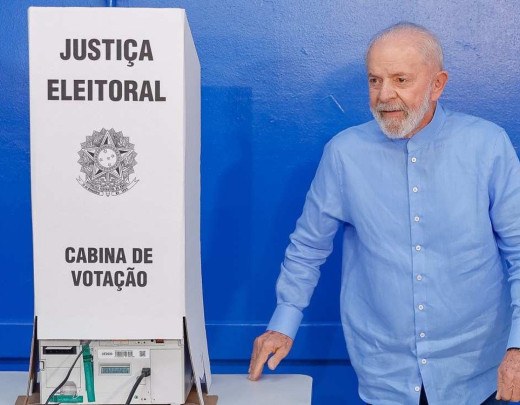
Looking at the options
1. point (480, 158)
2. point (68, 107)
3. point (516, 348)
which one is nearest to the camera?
point (68, 107)

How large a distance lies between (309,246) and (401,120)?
380 mm

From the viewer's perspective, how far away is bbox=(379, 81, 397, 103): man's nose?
180 centimetres

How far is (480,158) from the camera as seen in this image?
1.83m

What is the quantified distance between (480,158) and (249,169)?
29.1 inches

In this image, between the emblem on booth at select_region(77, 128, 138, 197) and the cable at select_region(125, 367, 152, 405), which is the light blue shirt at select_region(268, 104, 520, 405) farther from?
the emblem on booth at select_region(77, 128, 138, 197)

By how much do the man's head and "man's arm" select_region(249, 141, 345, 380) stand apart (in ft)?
0.60

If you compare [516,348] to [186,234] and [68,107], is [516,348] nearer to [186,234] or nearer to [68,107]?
Answer: [186,234]

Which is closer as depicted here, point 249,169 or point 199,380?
point 199,380

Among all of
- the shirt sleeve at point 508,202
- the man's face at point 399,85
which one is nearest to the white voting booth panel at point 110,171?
the man's face at point 399,85

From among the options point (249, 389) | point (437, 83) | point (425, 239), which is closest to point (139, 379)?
point (249, 389)

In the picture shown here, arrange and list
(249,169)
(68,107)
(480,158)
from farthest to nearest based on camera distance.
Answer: (249,169) < (480,158) < (68,107)

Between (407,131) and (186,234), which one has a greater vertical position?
(407,131)

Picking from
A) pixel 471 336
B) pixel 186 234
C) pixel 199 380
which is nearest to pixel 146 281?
pixel 186 234

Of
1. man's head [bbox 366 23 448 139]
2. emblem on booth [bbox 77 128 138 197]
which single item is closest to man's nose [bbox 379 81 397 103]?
man's head [bbox 366 23 448 139]
